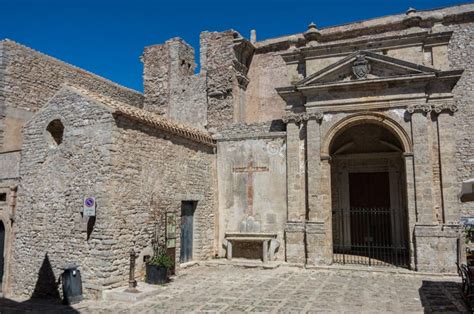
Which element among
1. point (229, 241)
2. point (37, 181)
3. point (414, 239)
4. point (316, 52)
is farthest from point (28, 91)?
point (414, 239)

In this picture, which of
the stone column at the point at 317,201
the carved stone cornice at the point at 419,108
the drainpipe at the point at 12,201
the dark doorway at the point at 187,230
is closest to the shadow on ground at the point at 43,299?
the drainpipe at the point at 12,201

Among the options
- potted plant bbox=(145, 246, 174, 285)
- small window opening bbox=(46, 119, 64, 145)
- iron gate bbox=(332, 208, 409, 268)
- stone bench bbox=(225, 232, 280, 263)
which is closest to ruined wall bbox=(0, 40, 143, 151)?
small window opening bbox=(46, 119, 64, 145)

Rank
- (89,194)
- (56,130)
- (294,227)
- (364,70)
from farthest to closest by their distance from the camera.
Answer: (294,227), (364,70), (56,130), (89,194)

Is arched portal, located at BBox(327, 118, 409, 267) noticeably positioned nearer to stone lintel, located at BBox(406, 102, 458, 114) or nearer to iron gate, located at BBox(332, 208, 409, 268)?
iron gate, located at BBox(332, 208, 409, 268)

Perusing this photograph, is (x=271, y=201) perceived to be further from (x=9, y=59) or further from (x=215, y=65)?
(x=9, y=59)

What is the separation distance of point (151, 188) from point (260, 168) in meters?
3.99

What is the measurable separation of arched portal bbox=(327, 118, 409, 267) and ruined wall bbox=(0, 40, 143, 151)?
1030 centimetres

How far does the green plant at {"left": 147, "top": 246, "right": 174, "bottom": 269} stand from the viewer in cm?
961

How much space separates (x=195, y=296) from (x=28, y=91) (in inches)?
382

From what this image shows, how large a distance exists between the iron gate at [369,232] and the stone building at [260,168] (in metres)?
0.05

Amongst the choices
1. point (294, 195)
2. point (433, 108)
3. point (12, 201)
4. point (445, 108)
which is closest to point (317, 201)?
point (294, 195)

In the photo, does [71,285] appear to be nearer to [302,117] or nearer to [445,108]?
[302,117]

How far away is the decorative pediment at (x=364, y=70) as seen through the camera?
11281 mm

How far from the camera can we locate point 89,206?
902 centimetres
